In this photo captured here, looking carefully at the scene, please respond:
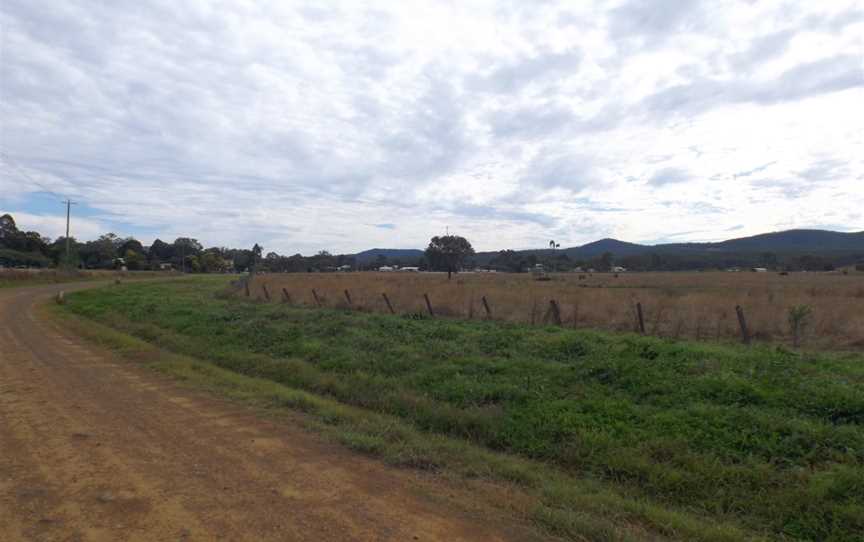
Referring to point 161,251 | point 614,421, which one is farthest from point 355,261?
point 614,421

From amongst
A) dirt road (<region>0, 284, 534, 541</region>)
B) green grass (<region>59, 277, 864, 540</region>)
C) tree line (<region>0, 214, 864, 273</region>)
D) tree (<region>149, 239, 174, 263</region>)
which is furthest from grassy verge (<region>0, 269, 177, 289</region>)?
tree (<region>149, 239, 174, 263</region>)

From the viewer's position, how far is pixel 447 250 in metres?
92.1

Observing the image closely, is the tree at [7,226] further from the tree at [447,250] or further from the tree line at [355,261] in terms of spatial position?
the tree at [447,250]

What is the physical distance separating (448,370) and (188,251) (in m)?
166

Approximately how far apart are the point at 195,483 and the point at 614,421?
4727 millimetres

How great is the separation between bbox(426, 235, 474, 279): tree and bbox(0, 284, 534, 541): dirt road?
274 ft

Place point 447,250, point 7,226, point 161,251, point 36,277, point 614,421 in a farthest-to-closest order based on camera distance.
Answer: point 161,251
point 7,226
point 447,250
point 36,277
point 614,421

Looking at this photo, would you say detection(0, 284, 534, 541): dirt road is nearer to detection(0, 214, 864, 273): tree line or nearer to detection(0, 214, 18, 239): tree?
detection(0, 214, 864, 273): tree line

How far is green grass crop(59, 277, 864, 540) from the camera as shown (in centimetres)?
469

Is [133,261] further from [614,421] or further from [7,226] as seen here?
[614,421]

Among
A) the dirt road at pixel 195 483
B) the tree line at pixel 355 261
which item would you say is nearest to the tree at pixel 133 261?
the tree line at pixel 355 261

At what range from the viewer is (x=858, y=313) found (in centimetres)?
1456

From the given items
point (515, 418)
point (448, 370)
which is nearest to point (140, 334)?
point (448, 370)

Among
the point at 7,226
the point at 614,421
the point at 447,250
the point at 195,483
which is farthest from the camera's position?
the point at 7,226
